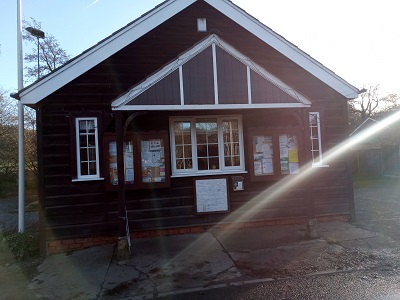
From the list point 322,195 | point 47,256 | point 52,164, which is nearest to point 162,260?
point 47,256

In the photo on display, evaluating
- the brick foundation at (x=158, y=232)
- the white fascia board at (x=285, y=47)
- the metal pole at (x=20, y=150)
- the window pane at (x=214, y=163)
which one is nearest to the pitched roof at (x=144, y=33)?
the white fascia board at (x=285, y=47)

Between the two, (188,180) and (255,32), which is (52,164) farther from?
(255,32)

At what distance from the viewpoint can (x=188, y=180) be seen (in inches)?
293

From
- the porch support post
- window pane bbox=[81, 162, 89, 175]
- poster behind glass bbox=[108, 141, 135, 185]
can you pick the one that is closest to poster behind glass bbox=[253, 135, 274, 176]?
poster behind glass bbox=[108, 141, 135, 185]

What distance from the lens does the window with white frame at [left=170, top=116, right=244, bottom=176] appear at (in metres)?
7.54

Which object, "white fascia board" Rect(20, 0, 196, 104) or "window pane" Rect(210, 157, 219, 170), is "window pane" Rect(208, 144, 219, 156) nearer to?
"window pane" Rect(210, 157, 219, 170)

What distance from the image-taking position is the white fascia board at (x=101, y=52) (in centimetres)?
673

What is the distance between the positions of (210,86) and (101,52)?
273 centimetres

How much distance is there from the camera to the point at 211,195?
7.53 meters

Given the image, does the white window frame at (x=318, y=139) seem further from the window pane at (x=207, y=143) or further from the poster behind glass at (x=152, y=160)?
the poster behind glass at (x=152, y=160)

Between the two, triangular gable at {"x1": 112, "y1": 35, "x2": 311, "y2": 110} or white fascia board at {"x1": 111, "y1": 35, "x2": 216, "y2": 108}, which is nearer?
white fascia board at {"x1": 111, "y1": 35, "x2": 216, "y2": 108}

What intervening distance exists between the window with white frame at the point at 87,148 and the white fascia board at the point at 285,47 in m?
4.13

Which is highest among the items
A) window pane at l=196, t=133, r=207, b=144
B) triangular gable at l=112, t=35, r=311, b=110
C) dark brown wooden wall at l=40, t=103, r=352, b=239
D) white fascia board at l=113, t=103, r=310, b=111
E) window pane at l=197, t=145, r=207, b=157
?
triangular gable at l=112, t=35, r=311, b=110

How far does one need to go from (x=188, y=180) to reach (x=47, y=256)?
3.36m
